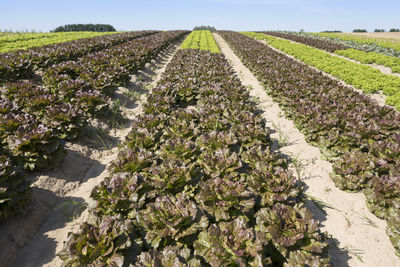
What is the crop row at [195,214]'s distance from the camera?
3432mm

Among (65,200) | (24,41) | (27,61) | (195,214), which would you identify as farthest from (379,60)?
(24,41)

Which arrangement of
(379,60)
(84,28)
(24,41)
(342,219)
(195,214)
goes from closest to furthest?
(195,214)
(342,219)
(379,60)
(24,41)
(84,28)

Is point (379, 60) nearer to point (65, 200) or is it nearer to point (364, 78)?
point (364, 78)

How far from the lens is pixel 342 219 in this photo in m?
5.39

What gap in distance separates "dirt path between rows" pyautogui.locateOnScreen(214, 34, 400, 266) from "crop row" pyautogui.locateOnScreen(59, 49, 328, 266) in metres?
1.26

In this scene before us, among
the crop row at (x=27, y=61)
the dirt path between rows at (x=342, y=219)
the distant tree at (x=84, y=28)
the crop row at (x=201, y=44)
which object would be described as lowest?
the dirt path between rows at (x=342, y=219)

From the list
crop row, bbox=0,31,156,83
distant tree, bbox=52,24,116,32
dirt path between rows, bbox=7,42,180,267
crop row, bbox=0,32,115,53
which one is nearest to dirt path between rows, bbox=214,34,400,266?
dirt path between rows, bbox=7,42,180,267

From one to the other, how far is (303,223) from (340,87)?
11.4 meters

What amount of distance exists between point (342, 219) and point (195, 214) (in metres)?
3.95

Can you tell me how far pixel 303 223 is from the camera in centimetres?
384

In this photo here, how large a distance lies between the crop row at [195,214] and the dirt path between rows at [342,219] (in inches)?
49.4

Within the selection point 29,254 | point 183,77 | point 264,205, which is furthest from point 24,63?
point 264,205

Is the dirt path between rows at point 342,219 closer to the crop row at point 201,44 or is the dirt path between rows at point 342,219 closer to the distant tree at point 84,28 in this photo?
the crop row at point 201,44

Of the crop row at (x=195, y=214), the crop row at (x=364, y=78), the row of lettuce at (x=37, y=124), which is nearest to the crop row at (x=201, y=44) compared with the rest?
the crop row at (x=364, y=78)
